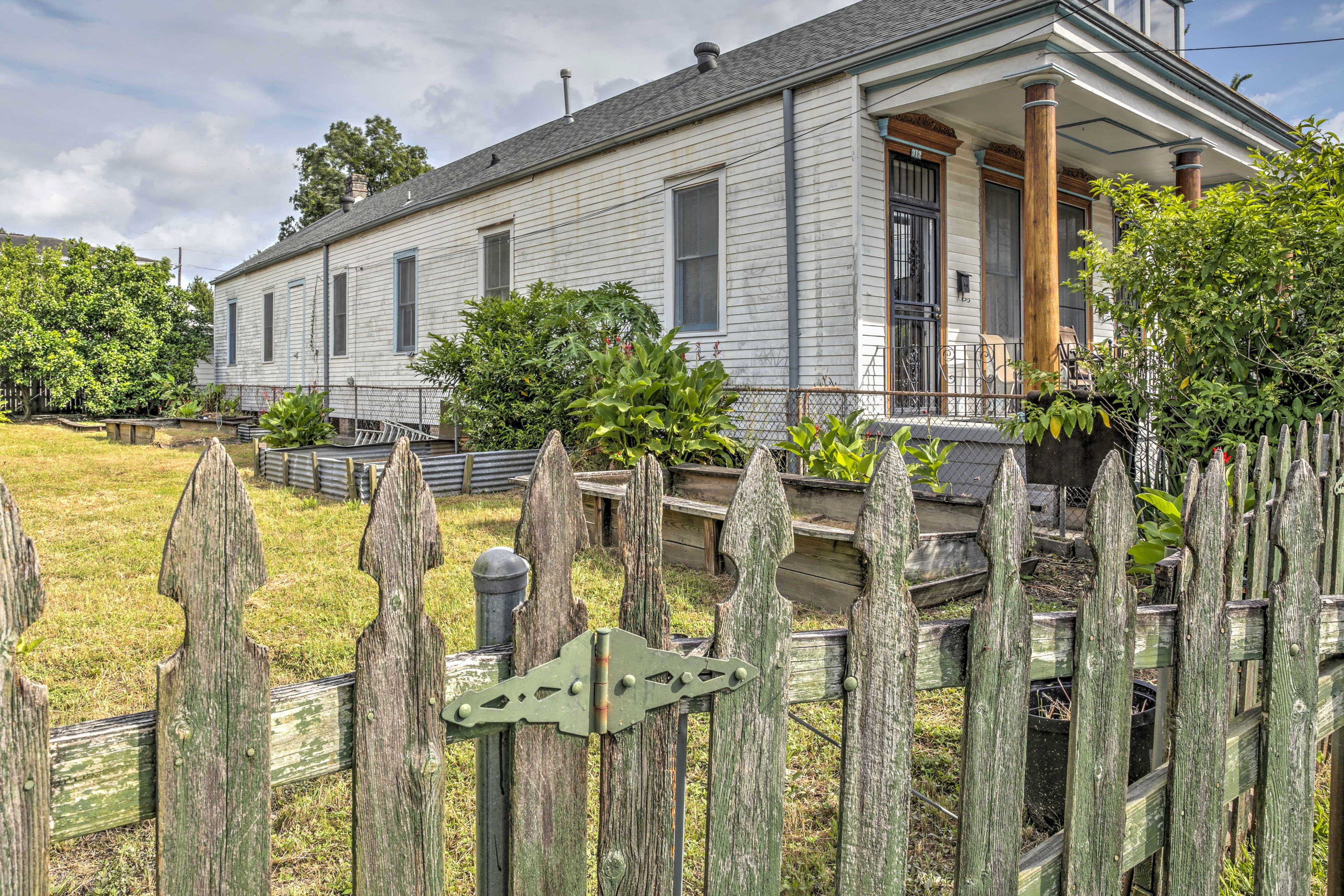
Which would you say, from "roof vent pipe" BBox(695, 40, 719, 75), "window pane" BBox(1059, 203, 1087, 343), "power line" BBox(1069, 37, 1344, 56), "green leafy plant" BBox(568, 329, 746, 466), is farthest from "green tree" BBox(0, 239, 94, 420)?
"power line" BBox(1069, 37, 1344, 56)

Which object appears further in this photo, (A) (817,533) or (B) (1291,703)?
(A) (817,533)

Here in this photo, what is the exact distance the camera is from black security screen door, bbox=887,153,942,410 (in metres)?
9.94

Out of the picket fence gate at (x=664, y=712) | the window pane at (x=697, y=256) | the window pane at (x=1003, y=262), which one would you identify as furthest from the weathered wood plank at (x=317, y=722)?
the window pane at (x=1003, y=262)

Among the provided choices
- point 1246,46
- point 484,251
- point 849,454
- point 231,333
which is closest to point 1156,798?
point 849,454

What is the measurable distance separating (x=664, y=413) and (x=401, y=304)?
455 inches

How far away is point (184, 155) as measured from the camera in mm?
144250

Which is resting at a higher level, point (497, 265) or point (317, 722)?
point (497, 265)

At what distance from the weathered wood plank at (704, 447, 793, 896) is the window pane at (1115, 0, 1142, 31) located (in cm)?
1118

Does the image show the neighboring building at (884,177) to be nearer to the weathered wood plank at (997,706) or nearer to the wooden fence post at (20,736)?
the weathered wood plank at (997,706)

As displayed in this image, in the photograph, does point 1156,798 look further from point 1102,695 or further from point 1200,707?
point 1102,695

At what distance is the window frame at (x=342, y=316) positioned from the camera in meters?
19.0

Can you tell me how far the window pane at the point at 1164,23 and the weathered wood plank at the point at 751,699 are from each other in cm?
1260

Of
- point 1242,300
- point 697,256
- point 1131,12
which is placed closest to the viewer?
point 1242,300

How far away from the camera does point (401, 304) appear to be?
17.2m
